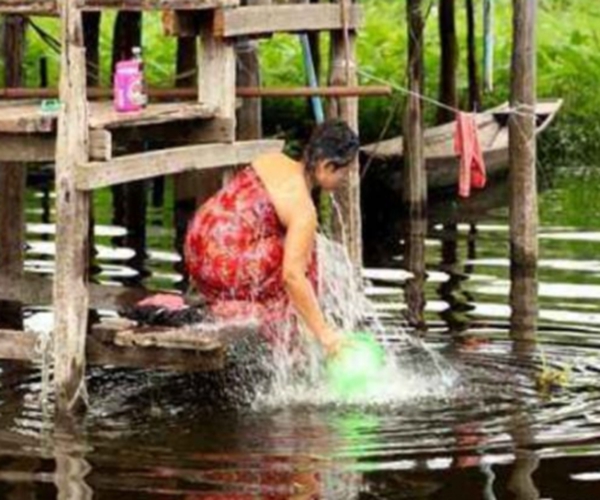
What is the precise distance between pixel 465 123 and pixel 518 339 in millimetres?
2090

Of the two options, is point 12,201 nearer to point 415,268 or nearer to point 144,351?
point 144,351

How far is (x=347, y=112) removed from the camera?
44.8ft

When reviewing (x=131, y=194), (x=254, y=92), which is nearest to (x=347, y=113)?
(x=254, y=92)

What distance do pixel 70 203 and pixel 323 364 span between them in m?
1.77

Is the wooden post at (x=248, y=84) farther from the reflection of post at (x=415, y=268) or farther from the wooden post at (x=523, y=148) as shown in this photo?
the wooden post at (x=523, y=148)

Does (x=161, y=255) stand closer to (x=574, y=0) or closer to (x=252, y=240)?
(x=252, y=240)

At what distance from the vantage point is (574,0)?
111 ft

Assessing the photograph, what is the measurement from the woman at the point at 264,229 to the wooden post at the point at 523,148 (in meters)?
5.37

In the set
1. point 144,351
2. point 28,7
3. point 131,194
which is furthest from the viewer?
point 131,194

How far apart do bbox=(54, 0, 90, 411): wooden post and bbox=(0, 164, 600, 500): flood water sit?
1.75 ft

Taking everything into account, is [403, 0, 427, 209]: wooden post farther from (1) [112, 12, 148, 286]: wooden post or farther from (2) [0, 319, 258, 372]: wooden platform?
(2) [0, 319, 258, 372]: wooden platform

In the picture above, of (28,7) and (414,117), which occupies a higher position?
(28,7)

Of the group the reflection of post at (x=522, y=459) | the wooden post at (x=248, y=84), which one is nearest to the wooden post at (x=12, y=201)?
the wooden post at (x=248, y=84)

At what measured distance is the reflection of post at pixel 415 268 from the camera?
15.0 meters
